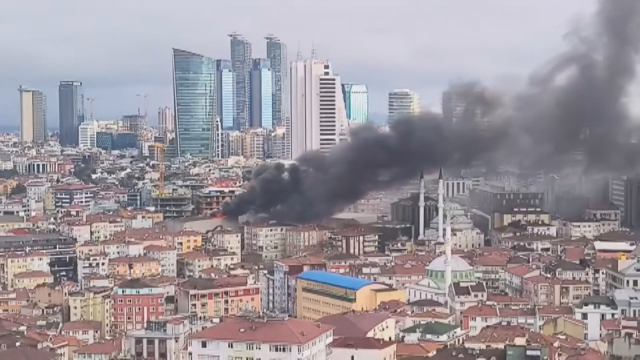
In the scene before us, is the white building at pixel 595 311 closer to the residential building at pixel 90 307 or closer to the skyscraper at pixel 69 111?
the residential building at pixel 90 307

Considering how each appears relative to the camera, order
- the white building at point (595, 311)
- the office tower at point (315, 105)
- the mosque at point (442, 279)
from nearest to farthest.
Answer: the white building at point (595, 311) → the mosque at point (442, 279) → the office tower at point (315, 105)

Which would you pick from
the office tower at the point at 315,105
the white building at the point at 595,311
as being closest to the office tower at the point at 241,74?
the office tower at the point at 315,105

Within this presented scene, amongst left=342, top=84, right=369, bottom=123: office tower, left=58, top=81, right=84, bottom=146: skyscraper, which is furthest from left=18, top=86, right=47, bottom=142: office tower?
left=342, top=84, right=369, bottom=123: office tower

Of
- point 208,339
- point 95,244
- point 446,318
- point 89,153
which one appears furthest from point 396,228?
point 89,153

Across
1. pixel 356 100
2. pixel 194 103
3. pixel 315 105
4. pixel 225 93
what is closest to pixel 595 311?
pixel 315 105

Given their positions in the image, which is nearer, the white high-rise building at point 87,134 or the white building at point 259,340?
the white building at point 259,340

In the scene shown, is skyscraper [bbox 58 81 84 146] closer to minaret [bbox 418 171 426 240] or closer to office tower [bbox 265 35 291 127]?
office tower [bbox 265 35 291 127]
